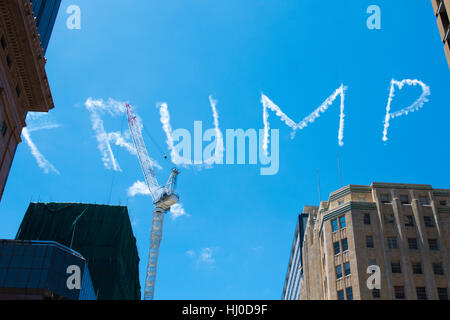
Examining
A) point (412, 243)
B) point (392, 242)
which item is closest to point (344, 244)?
point (392, 242)

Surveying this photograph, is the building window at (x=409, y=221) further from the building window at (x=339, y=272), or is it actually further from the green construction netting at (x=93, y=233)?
the green construction netting at (x=93, y=233)

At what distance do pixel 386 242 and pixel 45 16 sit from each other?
74320 millimetres

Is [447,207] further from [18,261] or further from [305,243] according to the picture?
[18,261]

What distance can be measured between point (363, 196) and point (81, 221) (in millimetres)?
74644

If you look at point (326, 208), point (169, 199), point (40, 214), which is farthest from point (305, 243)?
point (169, 199)

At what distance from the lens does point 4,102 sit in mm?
65000

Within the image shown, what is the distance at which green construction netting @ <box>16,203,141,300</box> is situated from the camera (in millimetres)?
124750

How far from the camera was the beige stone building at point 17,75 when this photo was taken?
6328 cm

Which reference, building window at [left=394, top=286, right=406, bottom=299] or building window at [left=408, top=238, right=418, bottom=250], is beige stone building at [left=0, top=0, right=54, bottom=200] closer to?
building window at [left=394, top=286, right=406, bottom=299]

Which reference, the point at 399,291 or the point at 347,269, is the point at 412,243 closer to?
the point at 399,291

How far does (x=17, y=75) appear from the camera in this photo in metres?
69.4

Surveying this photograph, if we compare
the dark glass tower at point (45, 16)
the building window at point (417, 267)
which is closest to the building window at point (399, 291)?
the building window at point (417, 267)
